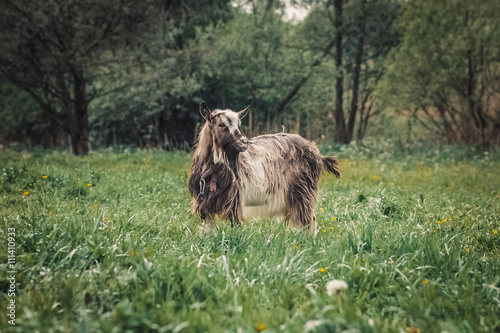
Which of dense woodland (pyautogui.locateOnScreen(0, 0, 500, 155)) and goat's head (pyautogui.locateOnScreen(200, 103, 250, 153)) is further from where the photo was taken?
dense woodland (pyautogui.locateOnScreen(0, 0, 500, 155))

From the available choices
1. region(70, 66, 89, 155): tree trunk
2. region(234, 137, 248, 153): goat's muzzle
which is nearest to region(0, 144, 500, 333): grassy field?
region(234, 137, 248, 153): goat's muzzle

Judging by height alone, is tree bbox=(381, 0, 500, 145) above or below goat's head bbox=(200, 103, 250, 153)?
above

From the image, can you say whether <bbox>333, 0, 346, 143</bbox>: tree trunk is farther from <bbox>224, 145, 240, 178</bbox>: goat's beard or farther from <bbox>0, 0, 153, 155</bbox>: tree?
<bbox>224, 145, 240, 178</bbox>: goat's beard

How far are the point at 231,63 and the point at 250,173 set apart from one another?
13703 millimetres

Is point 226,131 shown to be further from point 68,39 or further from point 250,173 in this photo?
point 68,39

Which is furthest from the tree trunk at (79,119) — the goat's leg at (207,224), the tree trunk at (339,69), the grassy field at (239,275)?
the tree trunk at (339,69)

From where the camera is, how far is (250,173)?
14.0ft

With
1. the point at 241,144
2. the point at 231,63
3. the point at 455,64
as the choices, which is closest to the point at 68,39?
the point at 231,63

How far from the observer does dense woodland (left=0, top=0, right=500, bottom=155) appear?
37.1ft

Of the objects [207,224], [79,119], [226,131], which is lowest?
[207,224]

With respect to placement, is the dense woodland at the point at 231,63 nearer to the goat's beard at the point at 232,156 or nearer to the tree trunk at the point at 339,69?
the tree trunk at the point at 339,69

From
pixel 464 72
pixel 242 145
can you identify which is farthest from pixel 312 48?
pixel 242 145

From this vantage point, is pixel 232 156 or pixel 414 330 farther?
pixel 232 156

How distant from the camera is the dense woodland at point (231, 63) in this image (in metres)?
11.3
